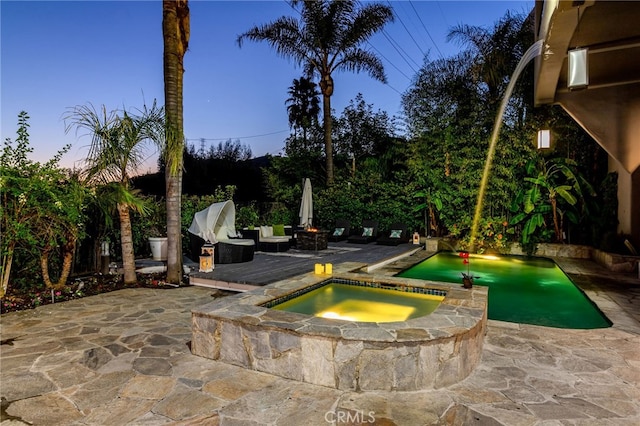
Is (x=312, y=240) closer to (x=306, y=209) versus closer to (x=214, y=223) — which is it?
(x=306, y=209)

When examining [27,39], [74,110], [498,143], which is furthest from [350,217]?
[27,39]

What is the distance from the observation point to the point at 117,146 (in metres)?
6.48

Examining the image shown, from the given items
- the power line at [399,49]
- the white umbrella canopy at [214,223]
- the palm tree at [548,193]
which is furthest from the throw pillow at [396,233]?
the power line at [399,49]

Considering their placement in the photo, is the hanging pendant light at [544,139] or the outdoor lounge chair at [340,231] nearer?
the hanging pendant light at [544,139]

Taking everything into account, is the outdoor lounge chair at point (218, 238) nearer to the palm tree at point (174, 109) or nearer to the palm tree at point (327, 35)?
the palm tree at point (174, 109)

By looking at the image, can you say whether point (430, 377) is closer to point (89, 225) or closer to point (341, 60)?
point (89, 225)

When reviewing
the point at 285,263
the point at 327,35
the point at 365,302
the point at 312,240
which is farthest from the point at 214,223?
the point at 327,35

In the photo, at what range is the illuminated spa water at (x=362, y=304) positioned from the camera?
4.91 meters

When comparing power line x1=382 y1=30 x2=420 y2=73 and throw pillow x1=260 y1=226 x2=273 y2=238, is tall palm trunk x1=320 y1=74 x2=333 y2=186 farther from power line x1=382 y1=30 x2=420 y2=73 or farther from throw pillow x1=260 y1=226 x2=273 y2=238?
throw pillow x1=260 y1=226 x2=273 y2=238

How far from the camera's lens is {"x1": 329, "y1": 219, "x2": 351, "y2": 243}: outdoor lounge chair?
13.3 m

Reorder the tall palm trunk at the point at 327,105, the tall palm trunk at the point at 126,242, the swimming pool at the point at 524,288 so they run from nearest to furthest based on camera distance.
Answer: the swimming pool at the point at 524,288 < the tall palm trunk at the point at 126,242 < the tall palm trunk at the point at 327,105

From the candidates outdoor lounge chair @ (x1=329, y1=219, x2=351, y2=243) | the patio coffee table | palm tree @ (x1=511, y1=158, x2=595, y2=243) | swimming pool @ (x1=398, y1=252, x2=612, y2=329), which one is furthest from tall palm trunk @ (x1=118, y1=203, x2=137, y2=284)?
palm tree @ (x1=511, y1=158, x2=595, y2=243)

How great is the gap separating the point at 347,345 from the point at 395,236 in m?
9.67

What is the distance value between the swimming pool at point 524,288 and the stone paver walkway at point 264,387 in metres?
0.83
